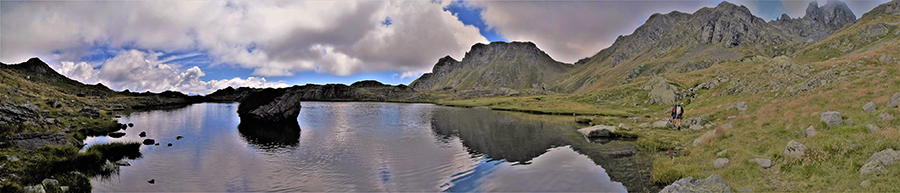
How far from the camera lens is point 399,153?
33.3 m

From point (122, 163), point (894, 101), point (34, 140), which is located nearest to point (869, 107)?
point (894, 101)

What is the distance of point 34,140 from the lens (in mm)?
25312

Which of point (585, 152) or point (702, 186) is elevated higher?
point (702, 186)

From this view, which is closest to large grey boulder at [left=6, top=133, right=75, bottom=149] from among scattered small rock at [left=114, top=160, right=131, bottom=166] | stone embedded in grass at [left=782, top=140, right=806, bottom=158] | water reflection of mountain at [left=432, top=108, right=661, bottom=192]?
scattered small rock at [left=114, top=160, right=131, bottom=166]

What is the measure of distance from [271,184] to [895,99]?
40.0 meters

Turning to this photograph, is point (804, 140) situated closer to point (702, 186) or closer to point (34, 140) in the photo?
point (702, 186)

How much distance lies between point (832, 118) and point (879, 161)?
1029 cm

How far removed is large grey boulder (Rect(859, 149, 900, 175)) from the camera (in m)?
12.4

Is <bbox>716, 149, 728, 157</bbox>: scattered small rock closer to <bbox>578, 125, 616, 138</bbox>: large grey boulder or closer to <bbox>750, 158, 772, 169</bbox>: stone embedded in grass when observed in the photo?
<bbox>750, 158, 772, 169</bbox>: stone embedded in grass

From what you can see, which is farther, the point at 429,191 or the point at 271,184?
the point at 271,184

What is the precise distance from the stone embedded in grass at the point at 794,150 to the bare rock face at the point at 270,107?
7445 cm

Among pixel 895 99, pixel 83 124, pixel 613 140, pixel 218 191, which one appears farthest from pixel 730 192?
pixel 83 124

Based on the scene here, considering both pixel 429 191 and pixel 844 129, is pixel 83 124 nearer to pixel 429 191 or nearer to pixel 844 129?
pixel 429 191

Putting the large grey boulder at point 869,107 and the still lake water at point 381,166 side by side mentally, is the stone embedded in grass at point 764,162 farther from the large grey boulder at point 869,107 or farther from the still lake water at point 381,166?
the large grey boulder at point 869,107
